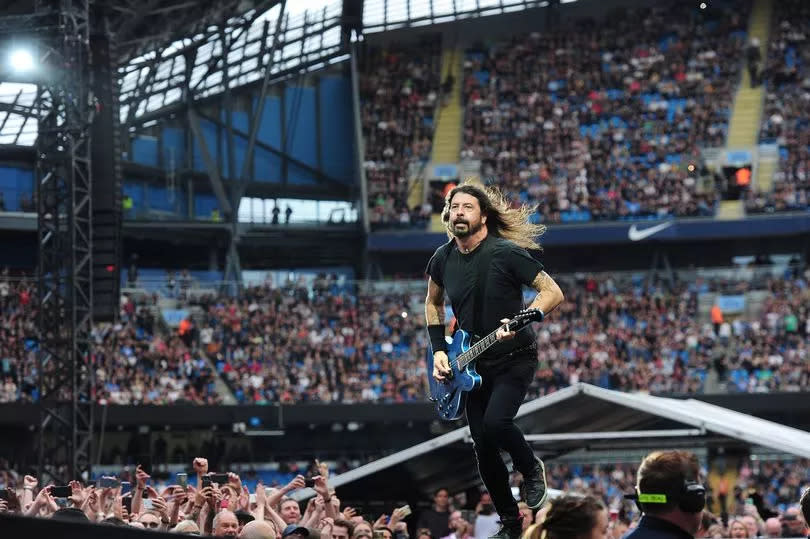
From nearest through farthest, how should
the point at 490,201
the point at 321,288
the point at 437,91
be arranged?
the point at 490,201 < the point at 321,288 < the point at 437,91

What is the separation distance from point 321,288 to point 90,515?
99.3 feet

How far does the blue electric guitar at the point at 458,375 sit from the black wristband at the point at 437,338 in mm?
36

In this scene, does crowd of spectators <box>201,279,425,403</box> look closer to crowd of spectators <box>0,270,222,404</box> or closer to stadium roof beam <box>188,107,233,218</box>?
crowd of spectators <box>0,270,222,404</box>

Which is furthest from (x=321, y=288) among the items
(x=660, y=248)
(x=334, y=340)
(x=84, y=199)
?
(x=84, y=199)

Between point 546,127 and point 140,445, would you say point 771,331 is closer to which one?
point 546,127

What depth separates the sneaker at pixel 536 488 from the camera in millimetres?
7926

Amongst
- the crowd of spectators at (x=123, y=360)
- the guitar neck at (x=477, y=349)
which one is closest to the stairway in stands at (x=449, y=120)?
the crowd of spectators at (x=123, y=360)

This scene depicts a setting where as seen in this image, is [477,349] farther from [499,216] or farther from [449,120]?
[449,120]

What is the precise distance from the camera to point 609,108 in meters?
42.8

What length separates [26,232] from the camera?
135ft

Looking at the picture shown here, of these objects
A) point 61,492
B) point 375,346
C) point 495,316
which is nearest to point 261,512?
point 61,492

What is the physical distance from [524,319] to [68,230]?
58.4 feet

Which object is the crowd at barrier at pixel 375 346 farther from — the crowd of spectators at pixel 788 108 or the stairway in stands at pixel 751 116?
the stairway in stands at pixel 751 116

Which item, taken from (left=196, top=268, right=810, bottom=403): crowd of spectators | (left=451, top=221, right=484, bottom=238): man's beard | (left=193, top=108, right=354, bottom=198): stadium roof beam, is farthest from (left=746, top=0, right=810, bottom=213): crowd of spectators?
(left=451, top=221, right=484, bottom=238): man's beard
